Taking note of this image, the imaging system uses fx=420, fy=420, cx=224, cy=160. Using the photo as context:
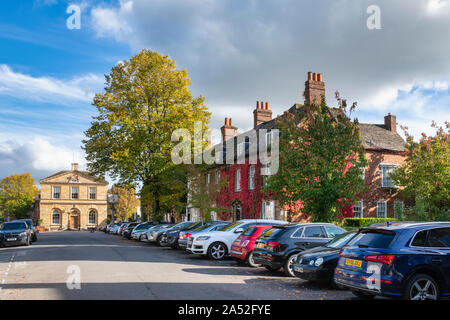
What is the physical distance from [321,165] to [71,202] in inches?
2844

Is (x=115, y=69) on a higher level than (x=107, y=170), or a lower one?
higher

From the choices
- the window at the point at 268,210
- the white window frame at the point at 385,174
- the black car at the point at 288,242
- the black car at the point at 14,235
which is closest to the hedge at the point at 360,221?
the window at the point at 268,210

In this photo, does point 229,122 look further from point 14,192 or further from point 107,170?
point 14,192

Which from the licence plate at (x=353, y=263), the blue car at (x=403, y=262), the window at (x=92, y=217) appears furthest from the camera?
the window at (x=92, y=217)

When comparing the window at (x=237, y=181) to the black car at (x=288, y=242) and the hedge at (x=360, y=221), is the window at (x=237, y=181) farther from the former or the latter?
the black car at (x=288, y=242)

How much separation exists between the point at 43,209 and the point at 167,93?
57.9 metres

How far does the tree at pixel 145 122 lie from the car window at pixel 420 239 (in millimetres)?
25428

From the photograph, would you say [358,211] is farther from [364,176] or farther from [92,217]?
[92,217]

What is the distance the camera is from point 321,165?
20.1 m

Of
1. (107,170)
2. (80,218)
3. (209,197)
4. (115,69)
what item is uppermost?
(115,69)

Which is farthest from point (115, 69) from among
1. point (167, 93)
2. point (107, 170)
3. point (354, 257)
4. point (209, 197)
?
point (354, 257)

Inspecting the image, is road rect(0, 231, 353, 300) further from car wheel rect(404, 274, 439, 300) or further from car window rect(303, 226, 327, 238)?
car wheel rect(404, 274, 439, 300)

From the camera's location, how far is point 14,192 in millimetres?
88312

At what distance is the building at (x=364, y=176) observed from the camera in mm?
32031
